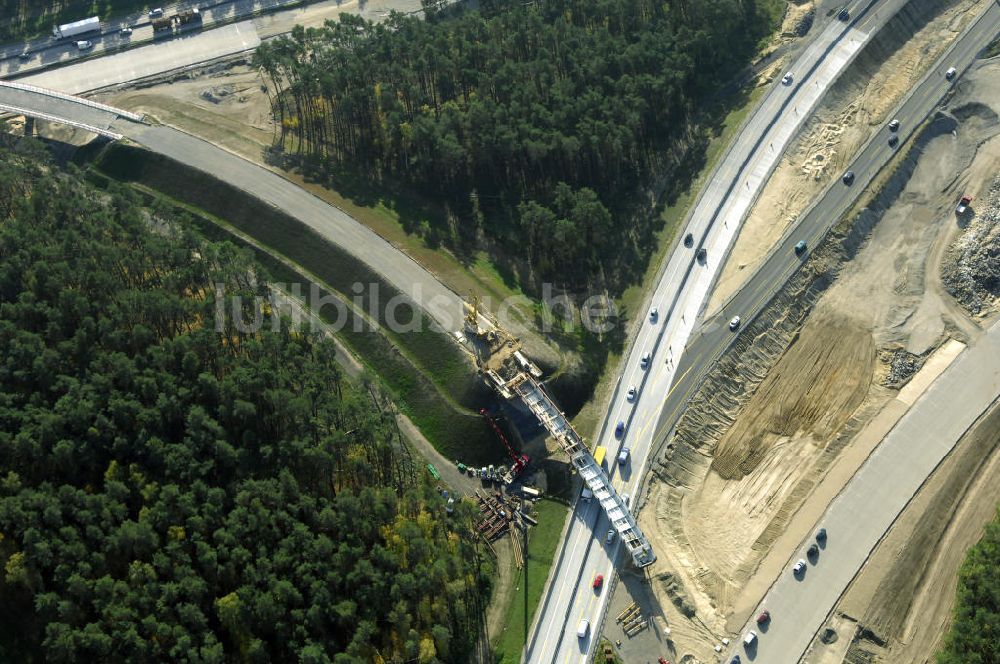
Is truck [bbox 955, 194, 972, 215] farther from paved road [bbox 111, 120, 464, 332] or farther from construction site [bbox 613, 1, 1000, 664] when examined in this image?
paved road [bbox 111, 120, 464, 332]

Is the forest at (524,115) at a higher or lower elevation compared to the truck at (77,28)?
lower

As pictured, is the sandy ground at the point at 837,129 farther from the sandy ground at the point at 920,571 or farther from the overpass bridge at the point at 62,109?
the overpass bridge at the point at 62,109

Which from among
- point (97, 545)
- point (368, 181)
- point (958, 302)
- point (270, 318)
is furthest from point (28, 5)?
point (958, 302)

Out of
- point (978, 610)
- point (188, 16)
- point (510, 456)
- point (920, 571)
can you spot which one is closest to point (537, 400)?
point (510, 456)

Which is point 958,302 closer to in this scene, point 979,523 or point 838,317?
point 838,317

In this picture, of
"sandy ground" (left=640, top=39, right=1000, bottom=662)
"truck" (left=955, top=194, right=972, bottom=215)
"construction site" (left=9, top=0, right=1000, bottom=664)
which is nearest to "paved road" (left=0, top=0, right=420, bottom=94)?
"construction site" (left=9, top=0, right=1000, bottom=664)

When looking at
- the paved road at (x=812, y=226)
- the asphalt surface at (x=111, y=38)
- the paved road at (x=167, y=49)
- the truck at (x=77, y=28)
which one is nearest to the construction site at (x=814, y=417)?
the paved road at (x=812, y=226)

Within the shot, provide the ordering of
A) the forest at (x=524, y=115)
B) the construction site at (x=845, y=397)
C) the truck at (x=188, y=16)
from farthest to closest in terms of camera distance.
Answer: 1. the truck at (x=188, y=16)
2. the forest at (x=524, y=115)
3. the construction site at (x=845, y=397)
